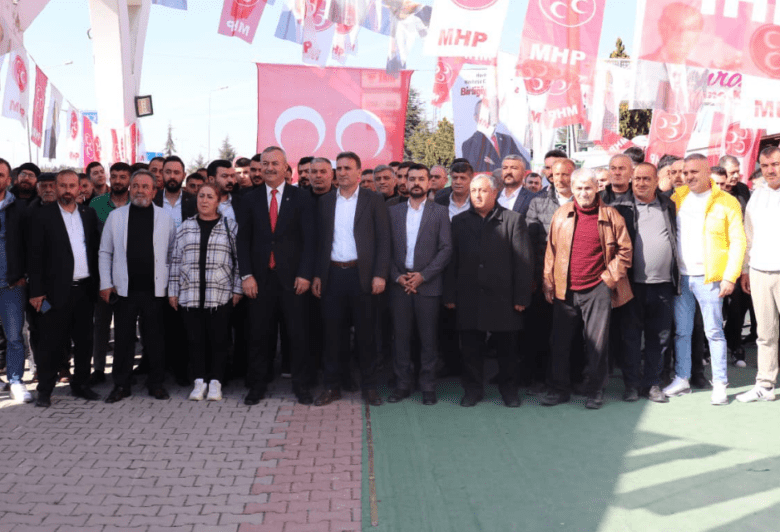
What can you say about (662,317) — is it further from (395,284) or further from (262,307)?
(262,307)

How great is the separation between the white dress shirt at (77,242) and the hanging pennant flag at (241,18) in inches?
120

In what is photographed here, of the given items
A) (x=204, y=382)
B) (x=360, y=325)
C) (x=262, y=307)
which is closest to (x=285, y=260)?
(x=262, y=307)

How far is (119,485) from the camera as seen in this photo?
4477mm

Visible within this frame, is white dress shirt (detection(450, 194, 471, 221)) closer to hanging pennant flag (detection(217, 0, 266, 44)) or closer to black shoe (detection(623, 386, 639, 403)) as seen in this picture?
black shoe (detection(623, 386, 639, 403))

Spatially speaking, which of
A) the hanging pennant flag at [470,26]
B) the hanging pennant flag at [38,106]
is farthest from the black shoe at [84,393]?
the hanging pennant flag at [470,26]

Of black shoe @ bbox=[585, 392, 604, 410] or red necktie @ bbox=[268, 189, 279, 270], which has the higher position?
red necktie @ bbox=[268, 189, 279, 270]

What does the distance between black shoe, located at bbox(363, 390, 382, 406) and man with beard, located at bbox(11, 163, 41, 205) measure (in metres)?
3.83

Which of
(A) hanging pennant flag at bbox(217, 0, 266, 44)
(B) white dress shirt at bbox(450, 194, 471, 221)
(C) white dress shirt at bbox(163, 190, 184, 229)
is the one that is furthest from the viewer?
(A) hanging pennant flag at bbox(217, 0, 266, 44)

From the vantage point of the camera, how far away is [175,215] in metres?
7.14

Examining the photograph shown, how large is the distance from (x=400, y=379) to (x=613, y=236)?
2155mm

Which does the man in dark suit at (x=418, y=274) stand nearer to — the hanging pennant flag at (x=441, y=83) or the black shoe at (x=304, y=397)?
the black shoe at (x=304, y=397)

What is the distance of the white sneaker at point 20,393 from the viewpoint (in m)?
6.44

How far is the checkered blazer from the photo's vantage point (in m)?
6.32

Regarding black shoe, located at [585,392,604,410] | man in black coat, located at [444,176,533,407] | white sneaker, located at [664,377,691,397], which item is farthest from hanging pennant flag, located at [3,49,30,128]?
white sneaker, located at [664,377,691,397]
